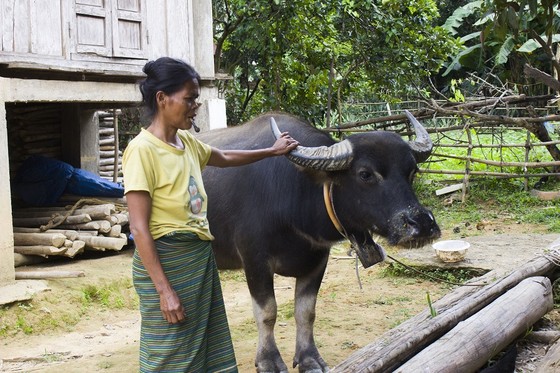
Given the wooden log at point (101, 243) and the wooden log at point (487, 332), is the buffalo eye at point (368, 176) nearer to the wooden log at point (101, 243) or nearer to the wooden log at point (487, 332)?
the wooden log at point (487, 332)

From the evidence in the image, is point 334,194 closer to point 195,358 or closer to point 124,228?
point 195,358

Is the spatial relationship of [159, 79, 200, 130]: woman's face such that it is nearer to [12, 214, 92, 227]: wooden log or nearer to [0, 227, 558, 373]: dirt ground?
[0, 227, 558, 373]: dirt ground

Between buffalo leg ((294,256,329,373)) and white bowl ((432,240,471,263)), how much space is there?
9.51 ft

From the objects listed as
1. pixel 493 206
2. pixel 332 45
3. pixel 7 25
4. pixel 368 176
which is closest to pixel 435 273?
pixel 368 176

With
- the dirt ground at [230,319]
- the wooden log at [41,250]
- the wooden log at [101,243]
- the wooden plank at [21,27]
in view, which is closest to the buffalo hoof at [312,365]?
the dirt ground at [230,319]

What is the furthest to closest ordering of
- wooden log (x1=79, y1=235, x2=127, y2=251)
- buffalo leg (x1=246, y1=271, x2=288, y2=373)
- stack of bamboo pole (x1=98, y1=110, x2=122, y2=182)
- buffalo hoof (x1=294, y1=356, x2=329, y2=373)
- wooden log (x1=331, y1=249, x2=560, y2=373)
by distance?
stack of bamboo pole (x1=98, y1=110, x2=122, y2=182)
wooden log (x1=79, y1=235, x2=127, y2=251)
buffalo hoof (x1=294, y1=356, x2=329, y2=373)
buffalo leg (x1=246, y1=271, x2=288, y2=373)
wooden log (x1=331, y1=249, x2=560, y2=373)

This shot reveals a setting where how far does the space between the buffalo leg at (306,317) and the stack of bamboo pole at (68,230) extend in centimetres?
421

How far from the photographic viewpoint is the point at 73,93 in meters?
7.91

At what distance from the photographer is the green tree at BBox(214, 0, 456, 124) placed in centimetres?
1176

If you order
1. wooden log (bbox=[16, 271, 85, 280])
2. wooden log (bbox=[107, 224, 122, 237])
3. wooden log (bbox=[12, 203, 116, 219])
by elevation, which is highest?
wooden log (bbox=[12, 203, 116, 219])

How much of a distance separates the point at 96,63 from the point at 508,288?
5.23m

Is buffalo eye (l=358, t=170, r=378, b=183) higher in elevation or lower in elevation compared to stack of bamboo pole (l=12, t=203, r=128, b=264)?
higher

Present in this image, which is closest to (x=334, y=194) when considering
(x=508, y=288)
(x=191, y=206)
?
(x=191, y=206)

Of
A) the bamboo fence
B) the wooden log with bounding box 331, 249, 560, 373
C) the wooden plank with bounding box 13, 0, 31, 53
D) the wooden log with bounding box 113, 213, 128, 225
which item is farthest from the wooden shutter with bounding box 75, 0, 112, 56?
the wooden log with bounding box 331, 249, 560, 373
